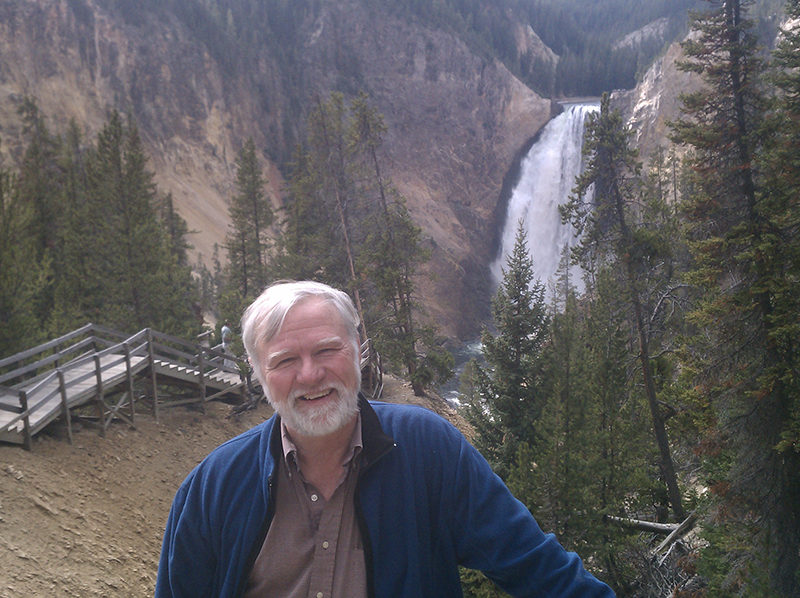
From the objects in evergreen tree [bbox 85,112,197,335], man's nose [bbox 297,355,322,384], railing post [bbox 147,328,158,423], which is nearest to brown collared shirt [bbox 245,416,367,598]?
man's nose [bbox 297,355,322,384]

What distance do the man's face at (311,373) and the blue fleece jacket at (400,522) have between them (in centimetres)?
13

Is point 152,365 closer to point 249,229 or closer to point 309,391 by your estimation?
point 309,391

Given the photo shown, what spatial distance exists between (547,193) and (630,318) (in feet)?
145

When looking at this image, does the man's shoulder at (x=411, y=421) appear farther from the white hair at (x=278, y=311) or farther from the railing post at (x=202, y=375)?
the railing post at (x=202, y=375)

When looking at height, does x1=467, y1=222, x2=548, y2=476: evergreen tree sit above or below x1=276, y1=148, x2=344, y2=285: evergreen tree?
below

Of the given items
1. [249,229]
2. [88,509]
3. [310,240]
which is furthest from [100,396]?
[249,229]

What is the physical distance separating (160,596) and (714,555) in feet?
32.4

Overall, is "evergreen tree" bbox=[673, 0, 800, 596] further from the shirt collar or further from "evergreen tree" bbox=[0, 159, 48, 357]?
"evergreen tree" bbox=[0, 159, 48, 357]

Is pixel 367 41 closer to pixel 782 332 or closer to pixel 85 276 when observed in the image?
pixel 85 276

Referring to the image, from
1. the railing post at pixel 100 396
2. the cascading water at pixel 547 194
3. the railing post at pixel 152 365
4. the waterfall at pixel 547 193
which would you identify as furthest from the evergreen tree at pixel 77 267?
the waterfall at pixel 547 193

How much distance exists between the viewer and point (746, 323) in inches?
390

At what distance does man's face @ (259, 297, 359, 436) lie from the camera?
2477mm

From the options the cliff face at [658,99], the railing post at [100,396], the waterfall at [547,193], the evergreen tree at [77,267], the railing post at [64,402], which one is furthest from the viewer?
the waterfall at [547,193]

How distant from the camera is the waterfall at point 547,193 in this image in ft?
178
